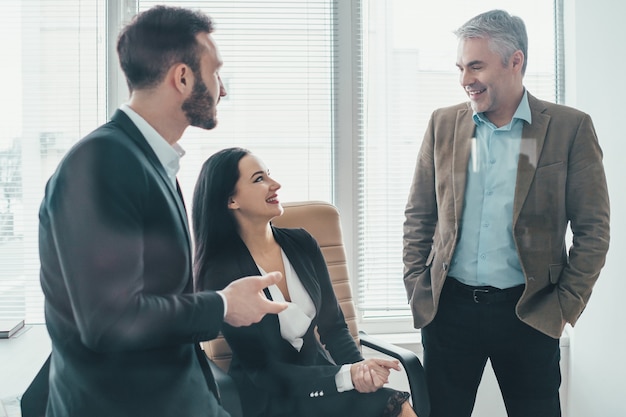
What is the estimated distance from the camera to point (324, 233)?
2.09 meters

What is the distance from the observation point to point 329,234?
2.10 meters

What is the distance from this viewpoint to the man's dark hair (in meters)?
1.08

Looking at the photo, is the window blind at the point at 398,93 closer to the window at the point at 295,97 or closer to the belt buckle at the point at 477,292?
the window at the point at 295,97

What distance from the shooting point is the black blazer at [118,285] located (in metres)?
0.93

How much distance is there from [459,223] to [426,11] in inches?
44.5

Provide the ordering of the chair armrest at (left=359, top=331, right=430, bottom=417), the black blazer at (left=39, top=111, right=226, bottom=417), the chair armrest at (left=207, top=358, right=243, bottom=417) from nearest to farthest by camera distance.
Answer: the black blazer at (left=39, top=111, right=226, bottom=417), the chair armrest at (left=207, top=358, right=243, bottom=417), the chair armrest at (left=359, top=331, right=430, bottom=417)

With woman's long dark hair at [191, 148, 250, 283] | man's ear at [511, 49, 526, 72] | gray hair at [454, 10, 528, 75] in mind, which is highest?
gray hair at [454, 10, 528, 75]

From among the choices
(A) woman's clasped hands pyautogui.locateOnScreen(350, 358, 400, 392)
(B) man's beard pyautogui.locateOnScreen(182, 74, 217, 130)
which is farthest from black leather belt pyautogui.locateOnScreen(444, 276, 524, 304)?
(B) man's beard pyautogui.locateOnScreen(182, 74, 217, 130)

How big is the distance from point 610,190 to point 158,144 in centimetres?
191

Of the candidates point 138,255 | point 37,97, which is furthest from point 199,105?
point 37,97

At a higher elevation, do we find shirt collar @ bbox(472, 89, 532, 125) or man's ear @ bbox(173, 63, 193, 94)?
shirt collar @ bbox(472, 89, 532, 125)

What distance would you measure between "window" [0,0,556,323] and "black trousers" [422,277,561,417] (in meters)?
0.71

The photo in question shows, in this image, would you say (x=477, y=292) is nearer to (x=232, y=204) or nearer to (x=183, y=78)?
(x=232, y=204)

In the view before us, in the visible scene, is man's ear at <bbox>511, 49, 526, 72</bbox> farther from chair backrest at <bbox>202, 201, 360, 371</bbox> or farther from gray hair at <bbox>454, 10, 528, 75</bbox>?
chair backrest at <bbox>202, 201, 360, 371</bbox>
